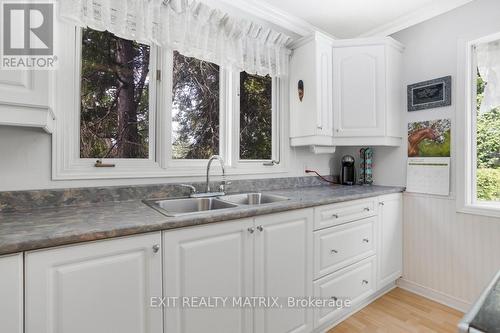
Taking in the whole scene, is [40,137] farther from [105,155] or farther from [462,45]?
[462,45]

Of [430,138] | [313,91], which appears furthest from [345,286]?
[313,91]

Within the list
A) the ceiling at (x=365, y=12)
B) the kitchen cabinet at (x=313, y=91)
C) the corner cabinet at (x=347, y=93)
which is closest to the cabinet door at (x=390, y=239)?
the corner cabinet at (x=347, y=93)

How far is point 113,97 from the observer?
5.33 ft

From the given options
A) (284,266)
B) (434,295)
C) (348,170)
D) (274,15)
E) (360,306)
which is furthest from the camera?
(348,170)

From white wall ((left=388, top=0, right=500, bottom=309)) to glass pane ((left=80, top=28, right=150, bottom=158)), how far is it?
7.33ft

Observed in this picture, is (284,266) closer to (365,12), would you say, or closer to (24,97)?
(24,97)

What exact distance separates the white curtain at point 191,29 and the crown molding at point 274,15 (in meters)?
0.22

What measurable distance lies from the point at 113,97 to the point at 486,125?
2685mm

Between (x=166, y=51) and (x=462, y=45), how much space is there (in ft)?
7.37

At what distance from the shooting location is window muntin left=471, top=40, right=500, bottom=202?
190cm

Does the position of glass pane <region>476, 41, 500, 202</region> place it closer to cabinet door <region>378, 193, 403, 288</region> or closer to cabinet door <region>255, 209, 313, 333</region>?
cabinet door <region>378, 193, 403, 288</region>

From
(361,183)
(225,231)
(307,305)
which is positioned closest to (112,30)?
(225,231)

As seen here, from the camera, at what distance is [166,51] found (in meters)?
1.75

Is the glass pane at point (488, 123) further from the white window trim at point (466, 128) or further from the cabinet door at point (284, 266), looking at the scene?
the cabinet door at point (284, 266)
